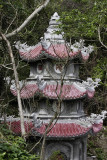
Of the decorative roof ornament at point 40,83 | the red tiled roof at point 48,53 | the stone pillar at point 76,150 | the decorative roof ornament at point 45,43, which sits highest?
the decorative roof ornament at point 45,43

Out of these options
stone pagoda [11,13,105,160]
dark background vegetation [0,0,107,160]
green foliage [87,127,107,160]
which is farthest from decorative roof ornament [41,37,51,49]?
green foliage [87,127,107,160]

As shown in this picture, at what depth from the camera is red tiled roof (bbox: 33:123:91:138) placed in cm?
752

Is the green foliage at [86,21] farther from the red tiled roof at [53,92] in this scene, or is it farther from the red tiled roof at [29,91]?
the red tiled roof at [29,91]

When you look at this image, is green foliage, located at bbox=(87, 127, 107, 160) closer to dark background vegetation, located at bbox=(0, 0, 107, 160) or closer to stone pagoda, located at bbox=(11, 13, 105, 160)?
dark background vegetation, located at bbox=(0, 0, 107, 160)

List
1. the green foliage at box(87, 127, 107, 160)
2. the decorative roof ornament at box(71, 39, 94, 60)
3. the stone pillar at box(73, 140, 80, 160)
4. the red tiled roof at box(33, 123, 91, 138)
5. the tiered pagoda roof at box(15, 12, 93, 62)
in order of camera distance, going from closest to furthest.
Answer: the red tiled roof at box(33, 123, 91, 138)
the stone pillar at box(73, 140, 80, 160)
the tiered pagoda roof at box(15, 12, 93, 62)
the decorative roof ornament at box(71, 39, 94, 60)
the green foliage at box(87, 127, 107, 160)

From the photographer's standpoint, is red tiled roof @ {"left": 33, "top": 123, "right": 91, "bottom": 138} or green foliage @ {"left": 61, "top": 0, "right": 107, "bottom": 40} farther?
green foliage @ {"left": 61, "top": 0, "right": 107, "bottom": 40}

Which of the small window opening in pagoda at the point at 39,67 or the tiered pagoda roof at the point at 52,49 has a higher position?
the tiered pagoda roof at the point at 52,49

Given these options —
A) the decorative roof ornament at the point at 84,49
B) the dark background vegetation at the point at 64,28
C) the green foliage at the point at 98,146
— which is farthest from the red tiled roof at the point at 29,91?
the green foliage at the point at 98,146

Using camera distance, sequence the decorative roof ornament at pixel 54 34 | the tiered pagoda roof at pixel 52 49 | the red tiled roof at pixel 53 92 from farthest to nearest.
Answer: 1. the decorative roof ornament at pixel 54 34
2. the tiered pagoda roof at pixel 52 49
3. the red tiled roof at pixel 53 92

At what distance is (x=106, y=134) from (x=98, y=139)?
0.59 metres

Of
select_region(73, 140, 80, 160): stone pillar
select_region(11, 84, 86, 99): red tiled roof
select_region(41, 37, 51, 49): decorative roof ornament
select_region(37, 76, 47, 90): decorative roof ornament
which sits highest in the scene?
select_region(41, 37, 51, 49): decorative roof ornament

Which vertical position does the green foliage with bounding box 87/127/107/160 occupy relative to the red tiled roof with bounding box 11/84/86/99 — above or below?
below

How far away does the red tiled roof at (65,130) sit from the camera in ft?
24.7

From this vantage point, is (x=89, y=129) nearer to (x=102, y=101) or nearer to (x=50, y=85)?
(x=50, y=85)
